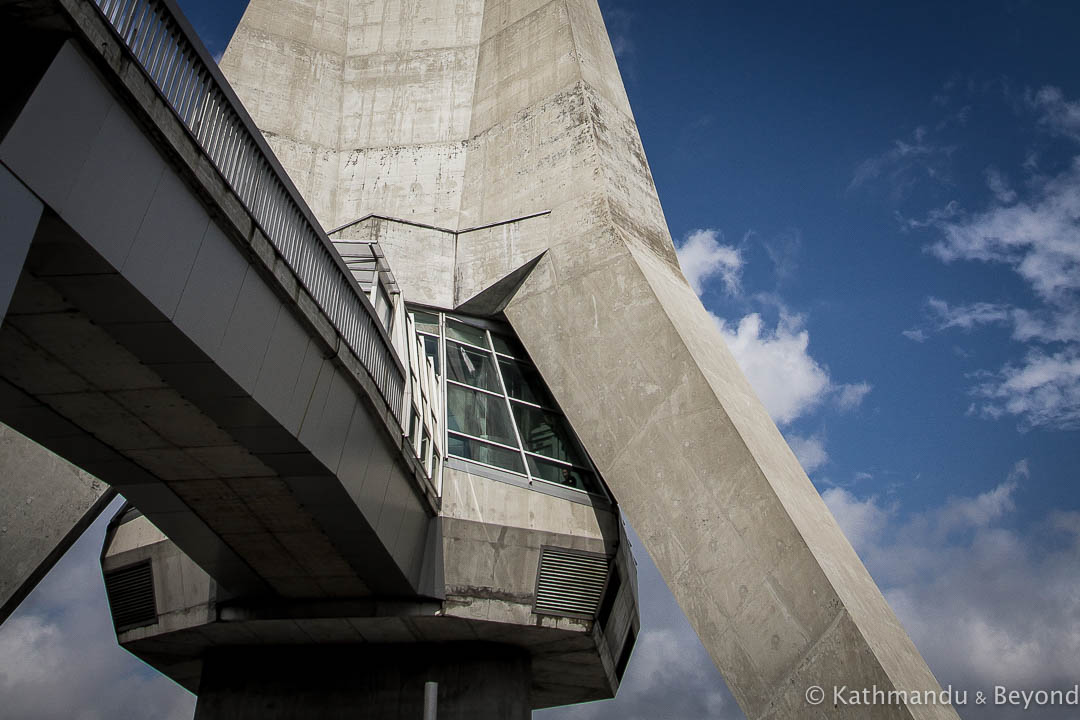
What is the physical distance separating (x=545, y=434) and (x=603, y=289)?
3299mm

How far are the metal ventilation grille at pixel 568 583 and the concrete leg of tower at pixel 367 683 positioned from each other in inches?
60.4

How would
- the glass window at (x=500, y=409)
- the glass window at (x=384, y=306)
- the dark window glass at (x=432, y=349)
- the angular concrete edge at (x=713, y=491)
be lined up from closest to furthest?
the angular concrete edge at (x=713, y=491) < the glass window at (x=384, y=306) < the glass window at (x=500, y=409) < the dark window glass at (x=432, y=349)

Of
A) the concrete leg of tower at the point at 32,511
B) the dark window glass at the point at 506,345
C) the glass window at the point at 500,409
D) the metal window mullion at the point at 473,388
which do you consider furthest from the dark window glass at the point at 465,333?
the concrete leg of tower at the point at 32,511

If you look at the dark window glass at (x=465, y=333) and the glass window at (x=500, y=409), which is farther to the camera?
the dark window glass at (x=465, y=333)

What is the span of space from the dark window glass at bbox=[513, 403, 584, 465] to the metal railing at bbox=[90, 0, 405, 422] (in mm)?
5081

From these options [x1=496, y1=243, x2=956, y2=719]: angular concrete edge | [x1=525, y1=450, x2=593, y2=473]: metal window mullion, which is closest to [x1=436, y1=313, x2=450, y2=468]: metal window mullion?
[x1=496, y1=243, x2=956, y2=719]: angular concrete edge

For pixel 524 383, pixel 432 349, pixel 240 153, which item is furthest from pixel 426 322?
pixel 240 153

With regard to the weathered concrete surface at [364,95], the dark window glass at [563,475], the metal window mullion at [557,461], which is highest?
the weathered concrete surface at [364,95]

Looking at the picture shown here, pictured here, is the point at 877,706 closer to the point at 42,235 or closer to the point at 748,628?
the point at 748,628

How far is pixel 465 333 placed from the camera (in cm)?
1789

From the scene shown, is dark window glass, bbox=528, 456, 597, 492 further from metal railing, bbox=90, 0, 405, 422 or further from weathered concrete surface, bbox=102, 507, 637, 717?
metal railing, bbox=90, 0, 405, 422

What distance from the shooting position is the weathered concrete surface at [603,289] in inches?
473

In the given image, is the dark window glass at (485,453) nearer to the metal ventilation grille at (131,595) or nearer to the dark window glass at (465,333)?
the dark window glass at (465,333)

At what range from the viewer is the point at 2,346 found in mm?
7566
